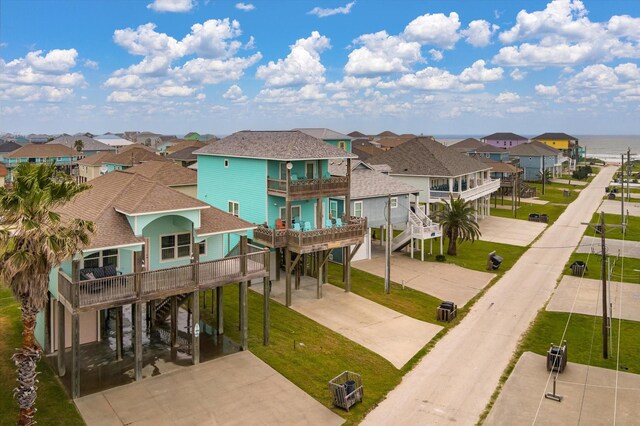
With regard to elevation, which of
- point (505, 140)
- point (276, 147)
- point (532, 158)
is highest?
point (505, 140)

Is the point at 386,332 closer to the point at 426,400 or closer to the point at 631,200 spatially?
the point at 426,400

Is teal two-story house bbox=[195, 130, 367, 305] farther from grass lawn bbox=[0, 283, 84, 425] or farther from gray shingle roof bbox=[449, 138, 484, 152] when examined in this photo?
gray shingle roof bbox=[449, 138, 484, 152]

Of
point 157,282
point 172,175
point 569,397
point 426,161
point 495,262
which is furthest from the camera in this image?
point 426,161

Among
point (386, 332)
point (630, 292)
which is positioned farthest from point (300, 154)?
point (630, 292)

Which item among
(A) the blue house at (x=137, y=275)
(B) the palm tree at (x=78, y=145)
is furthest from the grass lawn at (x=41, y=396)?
(B) the palm tree at (x=78, y=145)

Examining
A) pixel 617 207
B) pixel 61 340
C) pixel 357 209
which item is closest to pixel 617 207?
pixel 617 207

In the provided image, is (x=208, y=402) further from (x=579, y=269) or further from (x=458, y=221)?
(x=579, y=269)

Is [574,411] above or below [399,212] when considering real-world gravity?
below
